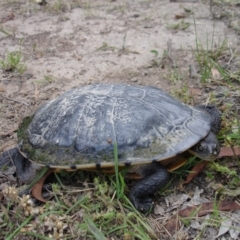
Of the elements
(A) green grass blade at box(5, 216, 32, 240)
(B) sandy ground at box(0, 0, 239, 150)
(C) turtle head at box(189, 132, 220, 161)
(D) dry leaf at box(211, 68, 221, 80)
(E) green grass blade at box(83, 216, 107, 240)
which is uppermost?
(C) turtle head at box(189, 132, 220, 161)

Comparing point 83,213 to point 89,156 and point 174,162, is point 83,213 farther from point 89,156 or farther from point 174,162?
point 174,162

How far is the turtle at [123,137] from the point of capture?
2474 millimetres

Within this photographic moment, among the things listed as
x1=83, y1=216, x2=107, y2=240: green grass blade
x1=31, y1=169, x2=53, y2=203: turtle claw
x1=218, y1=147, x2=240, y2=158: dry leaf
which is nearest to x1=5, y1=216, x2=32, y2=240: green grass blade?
x1=31, y1=169, x2=53, y2=203: turtle claw

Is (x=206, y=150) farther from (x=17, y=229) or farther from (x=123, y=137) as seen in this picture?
(x=17, y=229)

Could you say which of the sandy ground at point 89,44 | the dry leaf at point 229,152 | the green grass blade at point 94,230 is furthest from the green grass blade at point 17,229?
the dry leaf at point 229,152

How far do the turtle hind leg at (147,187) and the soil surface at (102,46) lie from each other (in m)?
1.21

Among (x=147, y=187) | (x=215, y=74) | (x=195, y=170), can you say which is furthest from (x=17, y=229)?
(x=215, y=74)

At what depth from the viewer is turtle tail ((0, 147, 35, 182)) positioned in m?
2.74

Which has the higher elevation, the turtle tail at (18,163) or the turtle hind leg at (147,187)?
the turtle hind leg at (147,187)

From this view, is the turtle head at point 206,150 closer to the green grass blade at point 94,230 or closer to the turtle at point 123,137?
the turtle at point 123,137

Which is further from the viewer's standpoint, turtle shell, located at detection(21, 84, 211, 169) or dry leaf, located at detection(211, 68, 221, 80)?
dry leaf, located at detection(211, 68, 221, 80)

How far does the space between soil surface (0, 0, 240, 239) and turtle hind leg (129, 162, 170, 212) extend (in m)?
1.21

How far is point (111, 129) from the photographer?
255cm

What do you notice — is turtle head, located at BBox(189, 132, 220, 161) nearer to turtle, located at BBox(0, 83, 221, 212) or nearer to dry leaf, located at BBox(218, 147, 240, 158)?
turtle, located at BBox(0, 83, 221, 212)
